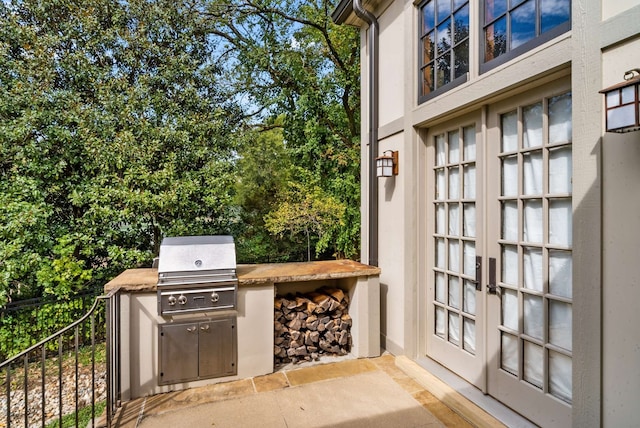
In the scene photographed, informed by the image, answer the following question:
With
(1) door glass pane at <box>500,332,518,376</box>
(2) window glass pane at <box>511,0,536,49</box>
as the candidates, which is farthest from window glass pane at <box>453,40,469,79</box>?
(1) door glass pane at <box>500,332,518,376</box>

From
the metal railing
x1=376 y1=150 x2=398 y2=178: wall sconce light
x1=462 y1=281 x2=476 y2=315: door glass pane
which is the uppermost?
x1=376 y1=150 x2=398 y2=178: wall sconce light

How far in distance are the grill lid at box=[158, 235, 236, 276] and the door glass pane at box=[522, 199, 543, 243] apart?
2333mm

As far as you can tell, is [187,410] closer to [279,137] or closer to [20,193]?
[20,193]

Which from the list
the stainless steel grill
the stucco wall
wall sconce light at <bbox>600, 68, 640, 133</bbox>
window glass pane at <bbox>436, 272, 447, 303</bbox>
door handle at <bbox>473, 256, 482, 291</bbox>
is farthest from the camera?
window glass pane at <bbox>436, 272, 447, 303</bbox>

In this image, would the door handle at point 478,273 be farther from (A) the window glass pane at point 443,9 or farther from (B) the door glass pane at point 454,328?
Result: (A) the window glass pane at point 443,9

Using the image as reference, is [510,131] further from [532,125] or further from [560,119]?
[560,119]

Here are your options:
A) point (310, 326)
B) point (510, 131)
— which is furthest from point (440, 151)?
point (310, 326)

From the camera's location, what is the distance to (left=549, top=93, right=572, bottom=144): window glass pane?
6.92ft

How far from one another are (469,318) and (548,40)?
6.71ft

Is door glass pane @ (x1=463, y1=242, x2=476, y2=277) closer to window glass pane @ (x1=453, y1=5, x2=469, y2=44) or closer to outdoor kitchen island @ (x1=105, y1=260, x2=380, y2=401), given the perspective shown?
outdoor kitchen island @ (x1=105, y1=260, x2=380, y2=401)

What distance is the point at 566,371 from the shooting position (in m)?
2.11

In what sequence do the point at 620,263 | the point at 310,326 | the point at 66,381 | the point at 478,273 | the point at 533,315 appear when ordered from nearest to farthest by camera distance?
1. the point at 620,263
2. the point at 533,315
3. the point at 478,273
4. the point at 310,326
5. the point at 66,381

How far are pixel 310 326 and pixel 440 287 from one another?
4.35 feet

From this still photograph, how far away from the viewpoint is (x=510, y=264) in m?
2.52
